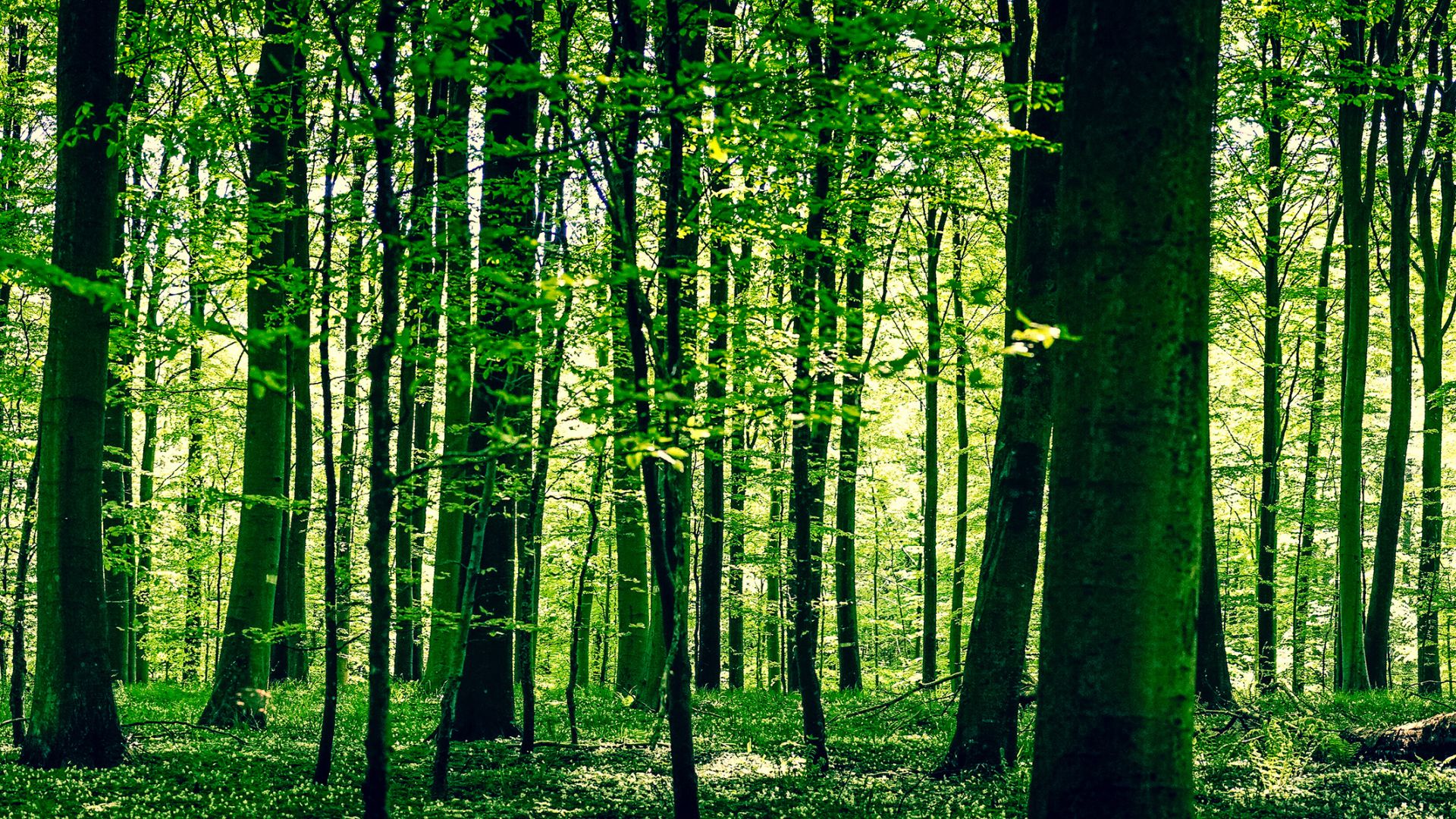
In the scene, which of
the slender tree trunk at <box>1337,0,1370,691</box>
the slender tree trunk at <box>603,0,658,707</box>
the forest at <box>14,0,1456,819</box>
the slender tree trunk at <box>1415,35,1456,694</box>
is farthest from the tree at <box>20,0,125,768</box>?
the slender tree trunk at <box>1415,35,1456,694</box>

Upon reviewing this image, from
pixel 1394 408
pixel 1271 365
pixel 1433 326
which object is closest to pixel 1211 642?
pixel 1271 365

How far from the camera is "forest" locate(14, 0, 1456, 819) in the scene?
396 cm

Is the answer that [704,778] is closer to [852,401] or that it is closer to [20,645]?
[852,401]

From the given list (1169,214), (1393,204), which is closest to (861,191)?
(1169,214)

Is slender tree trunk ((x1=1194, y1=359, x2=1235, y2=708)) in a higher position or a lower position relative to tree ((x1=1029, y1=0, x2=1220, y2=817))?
lower

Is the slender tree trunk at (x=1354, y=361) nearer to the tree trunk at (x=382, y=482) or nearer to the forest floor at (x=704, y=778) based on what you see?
the forest floor at (x=704, y=778)

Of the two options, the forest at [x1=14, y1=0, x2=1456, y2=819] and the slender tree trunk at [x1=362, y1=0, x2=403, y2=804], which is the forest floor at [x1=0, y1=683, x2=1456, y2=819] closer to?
the forest at [x1=14, y1=0, x2=1456, y2=819]

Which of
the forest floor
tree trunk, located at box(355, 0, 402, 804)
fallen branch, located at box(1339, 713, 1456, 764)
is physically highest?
tree trunk, located at box(355, 0, 402, 804)

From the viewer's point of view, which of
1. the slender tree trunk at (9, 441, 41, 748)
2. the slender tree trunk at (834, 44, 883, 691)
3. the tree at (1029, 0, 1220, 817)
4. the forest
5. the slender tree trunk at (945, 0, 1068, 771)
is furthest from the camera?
the slender tree trunk at (9, 441, 41, 748)

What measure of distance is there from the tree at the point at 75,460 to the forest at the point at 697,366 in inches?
1.7

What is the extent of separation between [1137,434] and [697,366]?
3099 millimetres

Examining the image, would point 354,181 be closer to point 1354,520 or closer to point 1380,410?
point 1354,520

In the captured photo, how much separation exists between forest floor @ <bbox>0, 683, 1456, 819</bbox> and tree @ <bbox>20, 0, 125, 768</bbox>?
1.47 feet

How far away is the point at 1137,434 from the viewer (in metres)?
3.84
